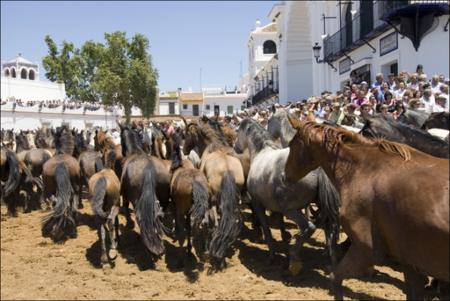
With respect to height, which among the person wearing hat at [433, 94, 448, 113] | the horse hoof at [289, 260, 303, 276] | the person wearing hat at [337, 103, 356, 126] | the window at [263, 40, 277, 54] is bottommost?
the horse hoof at [289, 260, 303, 276]

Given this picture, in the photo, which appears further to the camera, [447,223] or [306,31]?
[306,31]

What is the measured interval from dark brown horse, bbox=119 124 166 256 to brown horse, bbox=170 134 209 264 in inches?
12.5

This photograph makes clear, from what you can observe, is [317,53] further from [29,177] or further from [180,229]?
[180,229]

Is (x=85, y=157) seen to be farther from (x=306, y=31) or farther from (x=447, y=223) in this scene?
(x=306, y=31)

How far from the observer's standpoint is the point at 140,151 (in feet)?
28.2

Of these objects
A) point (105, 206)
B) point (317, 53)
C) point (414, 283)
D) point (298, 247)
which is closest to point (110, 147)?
point (105, 206)

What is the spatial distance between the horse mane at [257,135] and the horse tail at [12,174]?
224 inches

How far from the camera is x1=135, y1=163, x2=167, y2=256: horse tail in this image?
23.4 ft

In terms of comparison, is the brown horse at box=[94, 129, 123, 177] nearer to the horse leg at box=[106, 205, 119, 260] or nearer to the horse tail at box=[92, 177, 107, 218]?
the horse tail at box=[92, 177, 107, 218]

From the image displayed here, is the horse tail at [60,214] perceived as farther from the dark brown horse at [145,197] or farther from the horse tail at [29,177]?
the horse tail at [29,177]

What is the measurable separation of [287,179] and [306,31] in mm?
27499

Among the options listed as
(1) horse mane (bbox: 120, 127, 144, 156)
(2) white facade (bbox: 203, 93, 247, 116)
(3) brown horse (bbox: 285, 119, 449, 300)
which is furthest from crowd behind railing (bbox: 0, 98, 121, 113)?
(3) brown horse (bbox: 285, 119, 449, 300)

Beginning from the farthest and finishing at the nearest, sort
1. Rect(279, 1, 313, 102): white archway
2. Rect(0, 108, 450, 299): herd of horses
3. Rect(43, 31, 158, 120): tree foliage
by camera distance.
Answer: Rect(43, 31, 158, 120): tree foliage < Rect(279, 1, 313, 102): white archway < Rect(0, 108, 450, 299): herd of horses

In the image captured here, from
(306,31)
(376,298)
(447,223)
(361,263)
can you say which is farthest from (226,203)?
(306,31)
